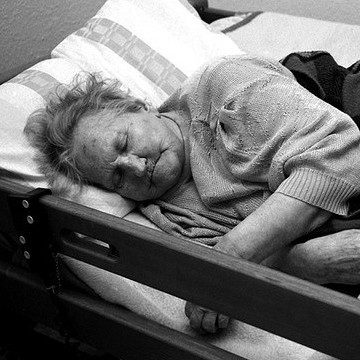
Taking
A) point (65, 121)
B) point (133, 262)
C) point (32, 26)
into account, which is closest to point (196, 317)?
point (133, 262)

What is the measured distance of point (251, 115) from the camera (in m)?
1.10

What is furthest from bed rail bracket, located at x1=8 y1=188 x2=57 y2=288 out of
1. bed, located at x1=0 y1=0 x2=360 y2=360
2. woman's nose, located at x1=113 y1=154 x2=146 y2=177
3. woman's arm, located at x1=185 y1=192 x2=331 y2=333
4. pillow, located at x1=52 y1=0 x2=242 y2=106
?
pillow, located at x1=52 y1=0 x2=242 y2=106

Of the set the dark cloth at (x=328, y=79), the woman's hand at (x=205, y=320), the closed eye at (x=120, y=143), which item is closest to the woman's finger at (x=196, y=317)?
the woman's hand at (x=205, y=320)

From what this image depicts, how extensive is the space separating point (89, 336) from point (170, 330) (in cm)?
22

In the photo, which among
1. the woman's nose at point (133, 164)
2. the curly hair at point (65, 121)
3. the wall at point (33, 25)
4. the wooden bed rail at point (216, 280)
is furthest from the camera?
the wall at point (33, 25)

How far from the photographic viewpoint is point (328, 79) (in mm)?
1256

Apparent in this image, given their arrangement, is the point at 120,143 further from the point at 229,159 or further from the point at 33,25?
the point at 33,25

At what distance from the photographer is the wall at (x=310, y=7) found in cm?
239

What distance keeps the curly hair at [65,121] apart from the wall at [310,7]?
1372mm

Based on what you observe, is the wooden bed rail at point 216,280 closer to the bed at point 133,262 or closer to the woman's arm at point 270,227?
the bed at point 133,262

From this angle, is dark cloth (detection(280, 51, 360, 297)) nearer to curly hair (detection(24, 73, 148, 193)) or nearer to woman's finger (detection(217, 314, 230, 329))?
curly hair (detection(24, 73, 148, 193))

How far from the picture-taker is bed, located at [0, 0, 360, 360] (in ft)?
2.61

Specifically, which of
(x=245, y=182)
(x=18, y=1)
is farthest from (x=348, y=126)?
(x=18, y=1)

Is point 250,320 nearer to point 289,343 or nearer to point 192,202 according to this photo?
point 289,343
